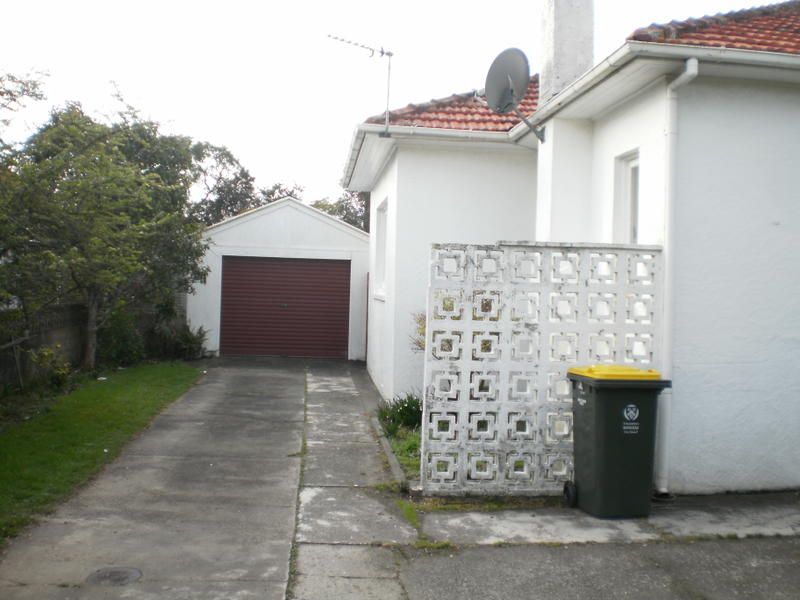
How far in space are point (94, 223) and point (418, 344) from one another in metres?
4.55

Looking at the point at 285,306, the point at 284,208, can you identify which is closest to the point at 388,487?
the point at 285,306

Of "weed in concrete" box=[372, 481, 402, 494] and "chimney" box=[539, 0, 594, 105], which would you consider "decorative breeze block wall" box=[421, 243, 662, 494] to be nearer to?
"weed in concrete" box=[372, 481, 402, 494]

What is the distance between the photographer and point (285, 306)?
18.1 meters

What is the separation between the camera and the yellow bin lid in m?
6.17

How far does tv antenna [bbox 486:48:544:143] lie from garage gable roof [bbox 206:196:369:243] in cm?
921

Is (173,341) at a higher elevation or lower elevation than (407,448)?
higher

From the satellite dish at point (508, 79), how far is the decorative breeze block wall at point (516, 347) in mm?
2633

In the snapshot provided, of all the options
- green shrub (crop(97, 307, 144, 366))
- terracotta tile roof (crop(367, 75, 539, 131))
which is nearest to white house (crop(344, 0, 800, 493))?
terracotta tile roof (crop(367, 75, 539, 131))

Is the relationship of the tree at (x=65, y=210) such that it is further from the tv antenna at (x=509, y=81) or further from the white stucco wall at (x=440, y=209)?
the tv antenna at (x=509, y=81)

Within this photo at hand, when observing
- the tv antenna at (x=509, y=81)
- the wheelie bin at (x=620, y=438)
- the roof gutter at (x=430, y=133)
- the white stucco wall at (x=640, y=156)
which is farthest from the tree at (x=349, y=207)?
the wheelie bin at (x=620, y=438)

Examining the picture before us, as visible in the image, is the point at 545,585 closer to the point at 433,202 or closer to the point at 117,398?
the point at 433,202

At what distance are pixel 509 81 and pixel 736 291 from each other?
11.3 ft

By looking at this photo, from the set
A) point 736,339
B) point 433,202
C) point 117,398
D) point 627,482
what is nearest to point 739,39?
point 736,339

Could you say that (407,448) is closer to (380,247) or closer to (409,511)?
(409,511)
